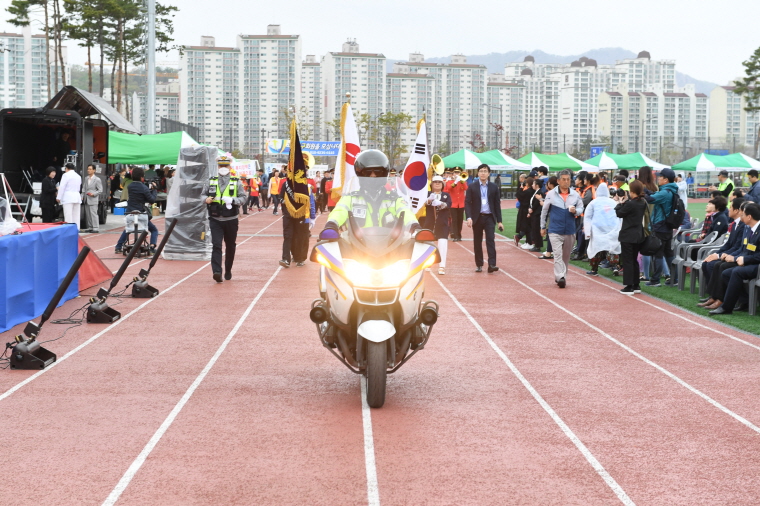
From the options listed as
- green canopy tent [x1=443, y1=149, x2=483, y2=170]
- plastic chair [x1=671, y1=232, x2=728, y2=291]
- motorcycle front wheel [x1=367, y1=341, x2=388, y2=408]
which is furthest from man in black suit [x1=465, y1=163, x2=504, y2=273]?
green canopy tent [x1=443, y1=149, x2=483, y2=170]

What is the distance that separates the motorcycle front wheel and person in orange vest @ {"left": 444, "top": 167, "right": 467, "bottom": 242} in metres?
17.5

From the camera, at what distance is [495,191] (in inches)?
622

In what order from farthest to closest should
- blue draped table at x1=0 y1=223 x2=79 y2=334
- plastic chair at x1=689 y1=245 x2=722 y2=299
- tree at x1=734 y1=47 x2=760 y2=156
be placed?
tree at x1=734 y1=47 x2=760 y2=156, plastic chair at x1=689 y1=245 x2=722 y2=299, blue draped table at x1=0 y1=223 x2=79 y2=334

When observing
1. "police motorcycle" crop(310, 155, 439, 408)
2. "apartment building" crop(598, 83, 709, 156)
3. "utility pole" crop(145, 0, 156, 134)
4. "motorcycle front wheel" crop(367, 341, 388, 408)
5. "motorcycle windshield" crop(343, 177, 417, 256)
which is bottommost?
"motorcycle front wheel" crop(367, 341, 388, 408)

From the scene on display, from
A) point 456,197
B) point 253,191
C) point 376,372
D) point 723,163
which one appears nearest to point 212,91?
point 253,191

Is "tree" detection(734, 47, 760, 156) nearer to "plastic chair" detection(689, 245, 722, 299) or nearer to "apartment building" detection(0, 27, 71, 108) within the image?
"plastic chair" detection(689, 245, 722, 299)

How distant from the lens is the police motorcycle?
21.9 feet

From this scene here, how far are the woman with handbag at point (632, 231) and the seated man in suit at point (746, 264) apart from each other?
2.04 metres

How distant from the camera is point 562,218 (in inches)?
577

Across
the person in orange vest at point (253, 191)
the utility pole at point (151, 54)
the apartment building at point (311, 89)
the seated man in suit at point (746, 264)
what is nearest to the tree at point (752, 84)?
the person in orange vest at point (253, 191)

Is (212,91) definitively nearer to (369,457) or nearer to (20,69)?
(20,69)

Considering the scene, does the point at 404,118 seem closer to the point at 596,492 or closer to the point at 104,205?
the point at 104,205

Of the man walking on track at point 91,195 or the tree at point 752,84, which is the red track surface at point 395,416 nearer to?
the man walking on track at point 91,195

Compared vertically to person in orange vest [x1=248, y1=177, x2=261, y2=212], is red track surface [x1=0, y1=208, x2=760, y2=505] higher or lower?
lower
